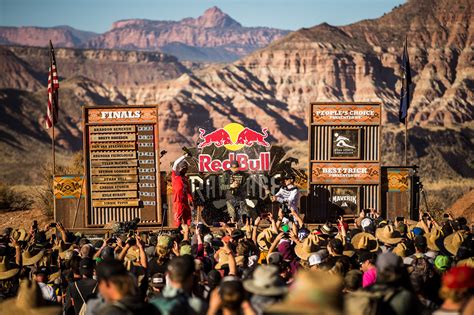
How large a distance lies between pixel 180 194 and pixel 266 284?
1628 cm

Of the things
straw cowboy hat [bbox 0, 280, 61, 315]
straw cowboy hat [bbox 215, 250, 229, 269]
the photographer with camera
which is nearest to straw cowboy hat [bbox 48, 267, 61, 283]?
straw cowboy hat [bbox 215, 250, 229, 269]

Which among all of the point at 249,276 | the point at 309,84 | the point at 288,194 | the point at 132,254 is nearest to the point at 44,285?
the point at 132,254

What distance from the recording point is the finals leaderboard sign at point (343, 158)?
2525 centimetres

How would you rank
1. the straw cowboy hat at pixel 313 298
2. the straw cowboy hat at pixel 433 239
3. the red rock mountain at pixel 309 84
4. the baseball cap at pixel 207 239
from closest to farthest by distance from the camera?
the straw cowboy hat at pixel 313 298 < the straw cowboy hat at pixel 433 239 < the baseball cap at pixel 207 239 < the red rock mountain at pixel 309 84

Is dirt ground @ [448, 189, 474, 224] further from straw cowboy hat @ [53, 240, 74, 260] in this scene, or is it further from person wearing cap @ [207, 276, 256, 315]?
person wearing cap @ [207, 276, 256, 315]

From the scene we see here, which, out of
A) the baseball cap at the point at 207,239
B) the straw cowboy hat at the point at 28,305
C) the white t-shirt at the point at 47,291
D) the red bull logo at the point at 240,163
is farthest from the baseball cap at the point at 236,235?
the red bull logo at the point at 240,163

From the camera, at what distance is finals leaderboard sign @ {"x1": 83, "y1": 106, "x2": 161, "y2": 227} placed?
24.6 meters

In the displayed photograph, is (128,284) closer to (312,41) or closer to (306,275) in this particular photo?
(306,275)

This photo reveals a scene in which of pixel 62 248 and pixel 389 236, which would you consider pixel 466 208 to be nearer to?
pixel 389 236

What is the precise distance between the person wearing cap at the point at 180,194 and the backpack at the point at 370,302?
1630 cm

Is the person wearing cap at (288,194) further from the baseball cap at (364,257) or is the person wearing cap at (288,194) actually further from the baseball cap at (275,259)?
the baseball cap at (275,259)

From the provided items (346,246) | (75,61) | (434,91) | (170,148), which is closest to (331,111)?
(346,246)

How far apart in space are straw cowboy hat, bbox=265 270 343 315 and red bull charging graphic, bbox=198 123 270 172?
20.0 metres

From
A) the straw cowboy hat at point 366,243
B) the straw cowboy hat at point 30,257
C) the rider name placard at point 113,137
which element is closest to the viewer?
the straw cowboy hat at point 366,243
